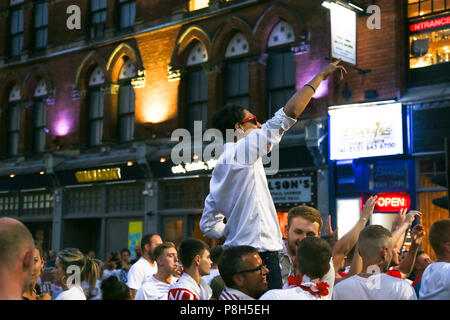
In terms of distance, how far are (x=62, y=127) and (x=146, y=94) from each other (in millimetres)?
4296

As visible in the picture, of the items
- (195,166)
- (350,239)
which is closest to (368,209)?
(350,239)

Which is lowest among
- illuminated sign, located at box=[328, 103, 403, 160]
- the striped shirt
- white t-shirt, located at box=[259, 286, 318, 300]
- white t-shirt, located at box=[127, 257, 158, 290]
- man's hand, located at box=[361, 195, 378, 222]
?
white t-shirt, located at box=[127, 257, 158, 290]

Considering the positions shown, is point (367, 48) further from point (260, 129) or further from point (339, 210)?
point (260, 129)

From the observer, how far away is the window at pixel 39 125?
23250mm

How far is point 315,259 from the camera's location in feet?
14.3

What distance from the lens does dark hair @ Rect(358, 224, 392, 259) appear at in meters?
4.97

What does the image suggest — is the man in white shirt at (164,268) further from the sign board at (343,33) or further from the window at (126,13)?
the window at (126,13)

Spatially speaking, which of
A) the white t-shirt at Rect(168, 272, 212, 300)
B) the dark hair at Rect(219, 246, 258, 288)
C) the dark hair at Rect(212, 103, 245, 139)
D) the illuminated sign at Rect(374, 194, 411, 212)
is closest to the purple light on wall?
the illuminated sign at Rect(374, 194, 411, 212)

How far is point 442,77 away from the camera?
14203mm

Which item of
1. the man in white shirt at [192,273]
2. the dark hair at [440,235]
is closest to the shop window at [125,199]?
the man in white shirt at [192,273]

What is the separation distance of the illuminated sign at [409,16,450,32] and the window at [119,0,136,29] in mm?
9487

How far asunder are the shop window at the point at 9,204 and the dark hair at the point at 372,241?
67.5 feet

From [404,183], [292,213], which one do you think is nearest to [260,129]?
[292,213]

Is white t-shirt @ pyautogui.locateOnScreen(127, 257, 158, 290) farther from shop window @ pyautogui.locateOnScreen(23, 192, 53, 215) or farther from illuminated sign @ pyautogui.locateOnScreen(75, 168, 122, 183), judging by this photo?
shop window @ pyautogui.locateOnScreen(23, 192, 53, 215)
